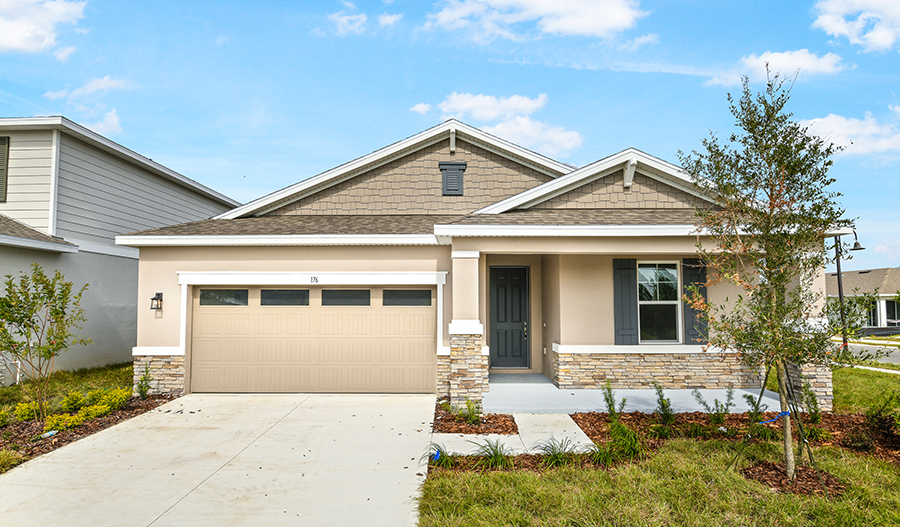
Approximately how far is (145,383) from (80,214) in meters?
5.52

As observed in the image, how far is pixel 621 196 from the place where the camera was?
9258mm

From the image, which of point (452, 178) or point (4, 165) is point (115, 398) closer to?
point (4, 165)

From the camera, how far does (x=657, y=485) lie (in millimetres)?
4469

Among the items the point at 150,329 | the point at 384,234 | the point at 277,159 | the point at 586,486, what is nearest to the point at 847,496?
the point at 586,486

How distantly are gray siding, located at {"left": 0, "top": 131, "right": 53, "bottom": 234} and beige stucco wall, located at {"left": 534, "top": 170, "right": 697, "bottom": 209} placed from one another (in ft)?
36.8

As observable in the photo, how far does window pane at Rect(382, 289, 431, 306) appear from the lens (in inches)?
352

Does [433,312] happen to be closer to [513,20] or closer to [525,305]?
[525,305]

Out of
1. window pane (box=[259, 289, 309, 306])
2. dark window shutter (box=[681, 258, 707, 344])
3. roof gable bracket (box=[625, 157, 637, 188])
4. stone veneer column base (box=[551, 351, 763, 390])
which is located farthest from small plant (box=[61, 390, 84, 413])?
dark window shutter (box=[681, 258, 707, 344])

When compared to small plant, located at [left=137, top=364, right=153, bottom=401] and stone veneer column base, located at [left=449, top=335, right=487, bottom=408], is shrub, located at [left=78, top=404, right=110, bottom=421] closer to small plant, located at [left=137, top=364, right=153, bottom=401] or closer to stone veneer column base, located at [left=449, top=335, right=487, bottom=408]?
small plant, located at [left=137, top=364, right=153, bottom=401]

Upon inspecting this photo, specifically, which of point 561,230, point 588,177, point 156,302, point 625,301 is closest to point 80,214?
point 156,302

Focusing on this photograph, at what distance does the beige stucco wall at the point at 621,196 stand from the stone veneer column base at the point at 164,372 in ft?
25.1

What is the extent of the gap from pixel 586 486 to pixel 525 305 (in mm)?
5655

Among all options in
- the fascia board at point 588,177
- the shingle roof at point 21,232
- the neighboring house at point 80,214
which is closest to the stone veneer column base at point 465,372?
the fascia board at point 588,177

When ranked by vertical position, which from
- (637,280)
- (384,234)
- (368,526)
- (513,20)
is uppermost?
(513,20)
